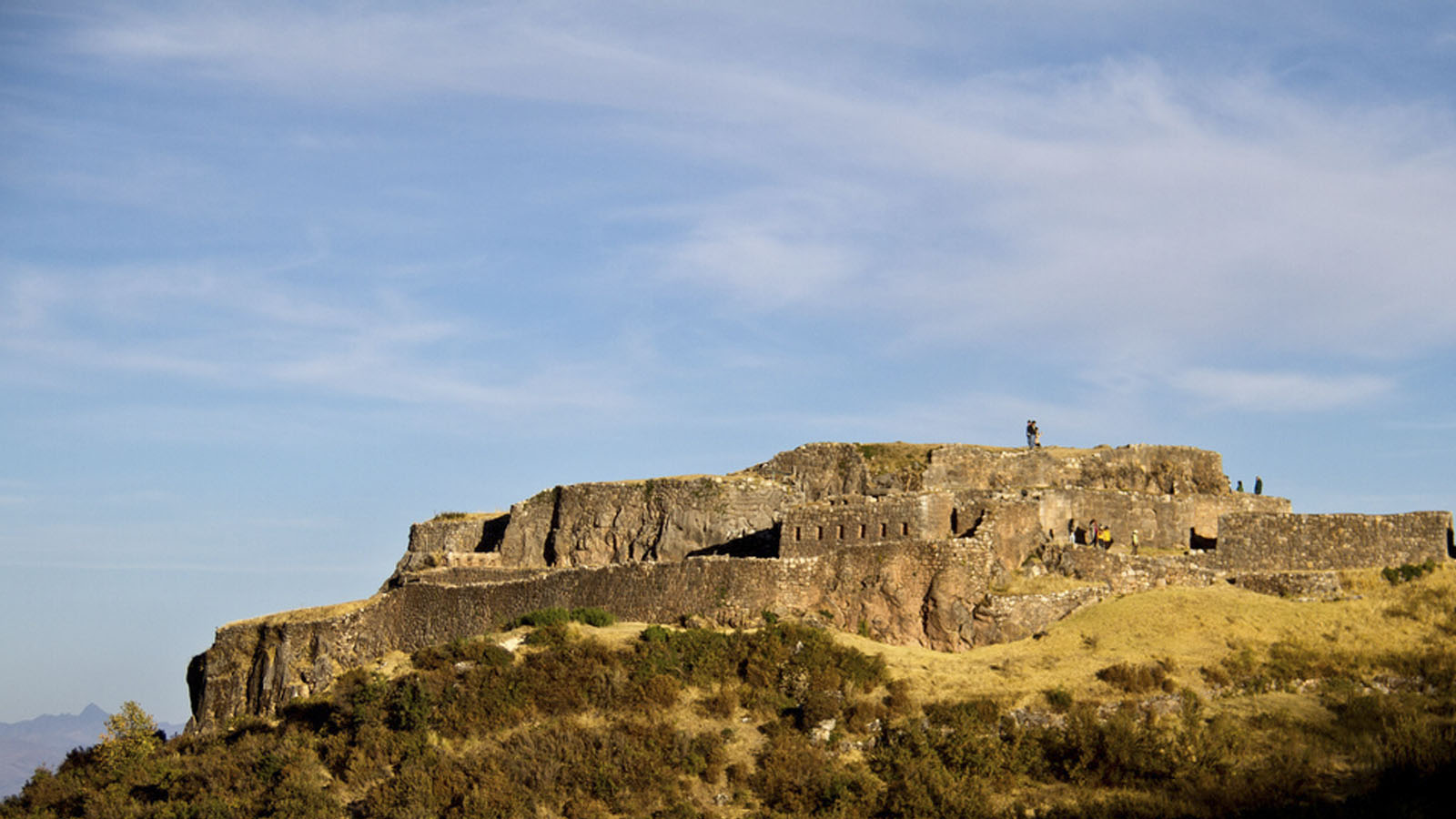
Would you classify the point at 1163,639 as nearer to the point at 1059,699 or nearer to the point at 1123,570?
the point at 1123,570

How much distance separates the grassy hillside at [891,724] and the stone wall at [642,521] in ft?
26.1

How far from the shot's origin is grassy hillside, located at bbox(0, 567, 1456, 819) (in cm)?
3008

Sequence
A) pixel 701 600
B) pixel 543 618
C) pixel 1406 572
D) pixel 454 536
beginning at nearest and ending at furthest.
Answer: pixel 701 600, pixel 1406 572, pixel 543 618, pixel 454 536

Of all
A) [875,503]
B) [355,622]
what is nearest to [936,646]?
[875,503]

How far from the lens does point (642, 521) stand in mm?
46281

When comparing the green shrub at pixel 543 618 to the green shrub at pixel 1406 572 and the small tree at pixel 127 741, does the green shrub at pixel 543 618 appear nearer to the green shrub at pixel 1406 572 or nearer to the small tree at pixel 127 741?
the small tree at pixel 127 741

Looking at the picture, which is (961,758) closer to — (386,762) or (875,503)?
(875,503)

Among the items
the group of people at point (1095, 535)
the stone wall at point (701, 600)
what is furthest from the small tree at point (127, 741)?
the group of people at point (1095, 535)

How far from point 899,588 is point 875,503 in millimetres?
2630

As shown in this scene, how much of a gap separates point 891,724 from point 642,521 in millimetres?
15269

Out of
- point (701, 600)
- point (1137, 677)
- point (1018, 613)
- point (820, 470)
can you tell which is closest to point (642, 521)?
point (820, 470)

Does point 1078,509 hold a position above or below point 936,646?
above

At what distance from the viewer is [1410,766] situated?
29328 mm

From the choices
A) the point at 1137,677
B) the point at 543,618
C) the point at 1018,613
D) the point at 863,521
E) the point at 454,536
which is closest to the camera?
the point at 1137,677
